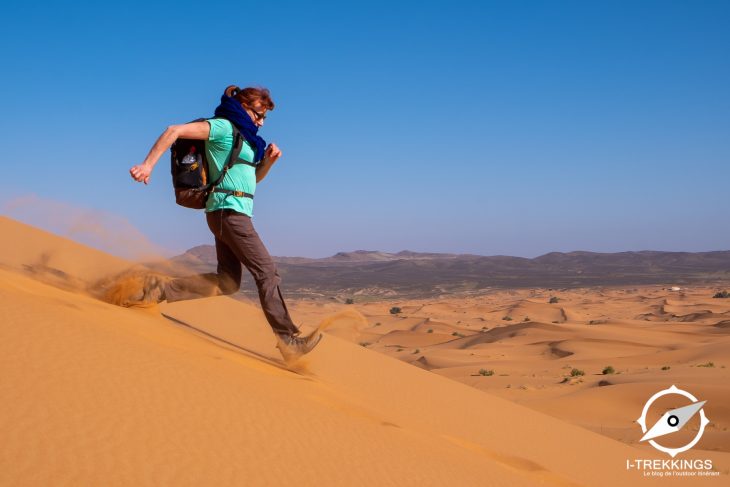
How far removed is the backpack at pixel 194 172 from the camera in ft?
14.6

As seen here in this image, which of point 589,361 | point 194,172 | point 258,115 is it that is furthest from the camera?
point 589,361

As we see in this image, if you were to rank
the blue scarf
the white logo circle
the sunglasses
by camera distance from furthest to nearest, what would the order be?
the white logo circle < the sunglasses < the blue scarf

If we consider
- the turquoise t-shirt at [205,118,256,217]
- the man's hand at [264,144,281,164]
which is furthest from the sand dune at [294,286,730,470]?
the turquoise t-shirt at [205,118,256,217]

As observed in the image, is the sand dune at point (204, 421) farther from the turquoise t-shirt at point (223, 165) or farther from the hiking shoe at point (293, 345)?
the turquoise t-shirt at point (223, 165)

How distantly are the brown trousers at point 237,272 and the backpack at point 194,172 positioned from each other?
0.48ft

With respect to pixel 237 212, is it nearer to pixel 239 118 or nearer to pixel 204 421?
pixel 239 118

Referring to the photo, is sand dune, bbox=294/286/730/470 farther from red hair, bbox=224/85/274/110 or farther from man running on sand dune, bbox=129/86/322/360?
red hair, bbox=224/85/274/110

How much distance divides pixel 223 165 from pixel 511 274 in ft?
229

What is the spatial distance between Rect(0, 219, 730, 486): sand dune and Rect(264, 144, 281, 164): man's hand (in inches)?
53.0

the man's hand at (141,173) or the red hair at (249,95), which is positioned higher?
the red hair at (249,95)

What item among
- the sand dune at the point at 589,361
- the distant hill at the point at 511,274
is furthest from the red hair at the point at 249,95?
the distant hill at the point at 511,274

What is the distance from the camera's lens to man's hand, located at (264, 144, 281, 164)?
16.1 ft

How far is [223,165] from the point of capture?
4.57m

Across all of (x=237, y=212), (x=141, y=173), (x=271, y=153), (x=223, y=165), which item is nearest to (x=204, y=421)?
(x=141, y=173)
